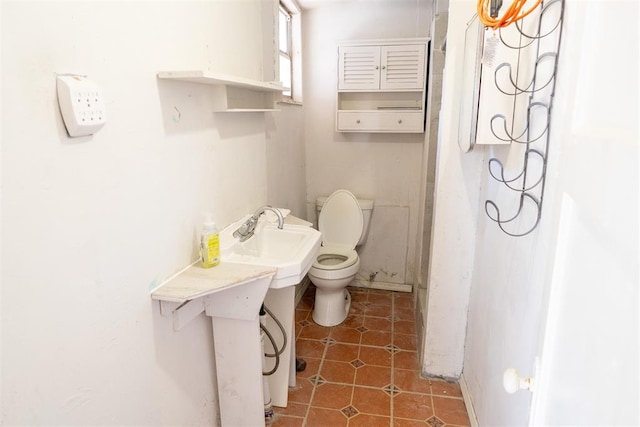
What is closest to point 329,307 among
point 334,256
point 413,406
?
point 334,256

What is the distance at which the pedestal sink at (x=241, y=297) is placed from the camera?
51.4 inches

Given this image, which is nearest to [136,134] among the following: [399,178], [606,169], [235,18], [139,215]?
[139,215]

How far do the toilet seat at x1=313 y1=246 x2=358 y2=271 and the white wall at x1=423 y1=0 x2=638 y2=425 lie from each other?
77 centimetres

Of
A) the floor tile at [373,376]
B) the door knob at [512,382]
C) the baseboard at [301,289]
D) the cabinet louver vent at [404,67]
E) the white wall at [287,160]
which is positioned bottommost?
the floor tile at [373,376]

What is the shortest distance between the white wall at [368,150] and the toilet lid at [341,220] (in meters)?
0.20

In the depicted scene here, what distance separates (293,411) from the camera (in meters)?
1.89

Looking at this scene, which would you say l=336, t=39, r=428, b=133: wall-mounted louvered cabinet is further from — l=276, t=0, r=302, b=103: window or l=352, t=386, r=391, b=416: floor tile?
l=352, t=386, r=391, b=416: floor tile

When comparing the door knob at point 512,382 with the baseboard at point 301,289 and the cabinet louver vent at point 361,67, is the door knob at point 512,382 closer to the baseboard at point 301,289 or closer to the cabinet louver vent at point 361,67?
the baseboard at point 301,289

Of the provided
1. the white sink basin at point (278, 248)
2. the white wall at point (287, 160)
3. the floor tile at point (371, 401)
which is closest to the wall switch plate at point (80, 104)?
the white sink basin at point (278, 248)

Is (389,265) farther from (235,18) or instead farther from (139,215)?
(139,215)

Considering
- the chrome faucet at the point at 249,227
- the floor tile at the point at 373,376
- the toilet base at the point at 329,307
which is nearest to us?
the chrome faucet at the point at 249,227

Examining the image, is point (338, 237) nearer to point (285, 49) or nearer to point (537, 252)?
point (285, 49)

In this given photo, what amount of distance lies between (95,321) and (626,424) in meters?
1.06

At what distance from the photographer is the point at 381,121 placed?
2.78m
